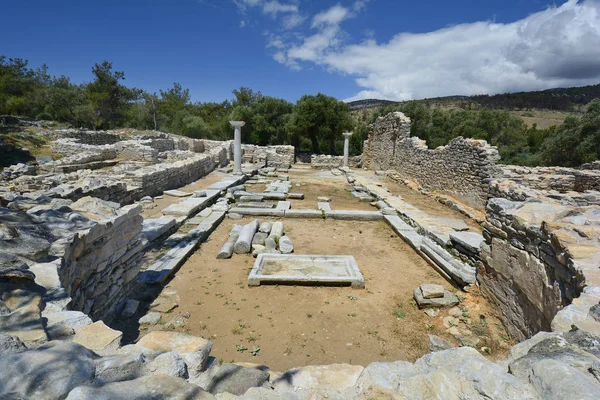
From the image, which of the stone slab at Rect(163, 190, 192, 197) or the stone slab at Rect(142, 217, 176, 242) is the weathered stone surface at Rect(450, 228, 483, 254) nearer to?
the stone slab at Rect(142, 217, 176, 242)

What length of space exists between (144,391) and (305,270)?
447 cm

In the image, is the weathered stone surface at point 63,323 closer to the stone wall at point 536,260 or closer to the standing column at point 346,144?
the stone wall at point 536,260

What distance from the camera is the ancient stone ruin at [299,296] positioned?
72.7 inches

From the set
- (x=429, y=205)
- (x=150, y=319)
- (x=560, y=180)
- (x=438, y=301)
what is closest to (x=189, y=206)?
(x=150, y=319)

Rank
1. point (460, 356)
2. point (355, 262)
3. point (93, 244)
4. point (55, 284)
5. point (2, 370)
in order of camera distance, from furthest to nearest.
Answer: point (355, 262), point (93, 244), point (55, 284), point (460, 356), point (2, 370)

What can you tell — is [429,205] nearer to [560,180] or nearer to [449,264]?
[560,180]

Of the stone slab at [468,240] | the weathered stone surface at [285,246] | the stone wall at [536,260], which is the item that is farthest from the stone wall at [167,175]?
the stone wall at [536,260]

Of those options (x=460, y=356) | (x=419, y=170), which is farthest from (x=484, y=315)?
(x=419, y=170)

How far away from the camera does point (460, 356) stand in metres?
2.23

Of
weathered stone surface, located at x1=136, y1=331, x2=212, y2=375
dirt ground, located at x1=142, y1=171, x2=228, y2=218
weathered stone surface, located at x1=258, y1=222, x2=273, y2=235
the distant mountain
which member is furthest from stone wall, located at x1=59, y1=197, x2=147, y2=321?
the distant mountain

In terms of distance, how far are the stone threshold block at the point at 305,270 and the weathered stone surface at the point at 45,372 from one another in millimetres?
3781

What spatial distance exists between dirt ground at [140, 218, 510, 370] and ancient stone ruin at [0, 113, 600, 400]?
3 cm

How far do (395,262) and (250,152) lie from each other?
62.0 feet

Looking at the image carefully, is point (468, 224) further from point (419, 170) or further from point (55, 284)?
point (55, 284)
